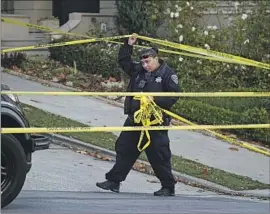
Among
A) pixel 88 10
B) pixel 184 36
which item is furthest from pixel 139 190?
pixel 88 10

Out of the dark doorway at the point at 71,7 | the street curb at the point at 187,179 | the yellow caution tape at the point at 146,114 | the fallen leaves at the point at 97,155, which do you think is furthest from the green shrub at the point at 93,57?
the yellow caution tape at the point at 146,114

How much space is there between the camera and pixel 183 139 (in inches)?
470

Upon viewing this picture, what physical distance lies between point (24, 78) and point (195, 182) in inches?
329

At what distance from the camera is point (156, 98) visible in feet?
24.4

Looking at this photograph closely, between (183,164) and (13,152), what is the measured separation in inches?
178

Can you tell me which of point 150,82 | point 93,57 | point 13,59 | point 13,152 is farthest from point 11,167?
point 13,59

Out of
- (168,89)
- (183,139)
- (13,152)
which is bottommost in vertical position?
(183,139)

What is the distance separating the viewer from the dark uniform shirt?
7504 mm

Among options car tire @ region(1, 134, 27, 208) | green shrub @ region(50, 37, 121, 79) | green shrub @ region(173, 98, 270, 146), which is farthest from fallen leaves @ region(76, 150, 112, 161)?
green shrub @ region(50, 37, 121, 79)

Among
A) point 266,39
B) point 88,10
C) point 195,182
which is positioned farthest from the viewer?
point 88,10

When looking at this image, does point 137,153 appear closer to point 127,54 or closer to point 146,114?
point 146,114

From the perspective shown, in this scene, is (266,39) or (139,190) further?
(266,39)

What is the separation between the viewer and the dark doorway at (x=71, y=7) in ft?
76.7

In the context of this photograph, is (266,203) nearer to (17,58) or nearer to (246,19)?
(246,19)
